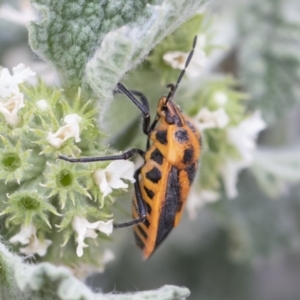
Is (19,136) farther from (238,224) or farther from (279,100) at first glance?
(238,224)

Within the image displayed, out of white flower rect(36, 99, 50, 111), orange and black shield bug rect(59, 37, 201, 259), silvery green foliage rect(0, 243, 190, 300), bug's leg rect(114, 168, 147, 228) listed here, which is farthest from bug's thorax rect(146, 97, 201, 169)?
silvery green foliage rect(0, 243, 190, 300)

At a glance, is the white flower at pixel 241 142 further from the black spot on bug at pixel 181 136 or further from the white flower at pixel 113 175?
the white flower at pixel 113 175

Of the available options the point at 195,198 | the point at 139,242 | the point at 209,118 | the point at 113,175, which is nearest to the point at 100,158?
the point at 113,175

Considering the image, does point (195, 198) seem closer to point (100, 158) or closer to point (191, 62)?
point (191, 62)

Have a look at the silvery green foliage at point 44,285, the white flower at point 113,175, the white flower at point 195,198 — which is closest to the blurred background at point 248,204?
the white flower at point 195,198

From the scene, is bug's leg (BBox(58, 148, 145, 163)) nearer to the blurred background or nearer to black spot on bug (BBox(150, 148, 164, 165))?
black spot on bug (BBox(150, 148, 164, 165))

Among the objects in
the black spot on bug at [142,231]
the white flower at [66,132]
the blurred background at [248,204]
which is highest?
the white flower at [66,132]
